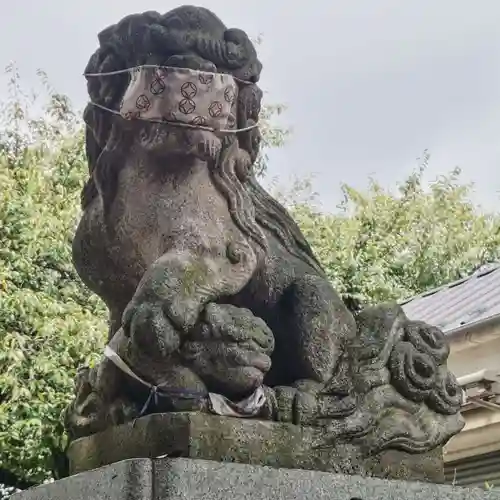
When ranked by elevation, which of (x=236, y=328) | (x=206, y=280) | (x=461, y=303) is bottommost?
(x=461, y=303)

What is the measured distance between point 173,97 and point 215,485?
3.69ft

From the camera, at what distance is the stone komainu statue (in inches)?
120

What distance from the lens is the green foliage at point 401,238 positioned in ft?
40.4

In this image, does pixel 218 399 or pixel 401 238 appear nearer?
pixel 218 399

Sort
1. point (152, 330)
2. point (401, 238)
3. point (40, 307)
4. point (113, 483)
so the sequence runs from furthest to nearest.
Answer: point (401, 238), point (40, 307), point (152, 330), point (113, 483)

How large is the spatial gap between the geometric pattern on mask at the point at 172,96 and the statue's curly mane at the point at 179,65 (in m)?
0.04

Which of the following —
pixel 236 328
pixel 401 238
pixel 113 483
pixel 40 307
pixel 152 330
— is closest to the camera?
pixel 113 483

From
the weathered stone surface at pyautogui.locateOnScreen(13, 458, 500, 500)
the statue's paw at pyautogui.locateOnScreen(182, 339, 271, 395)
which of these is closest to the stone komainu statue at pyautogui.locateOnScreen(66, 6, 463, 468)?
the statue's paw at pyautogui.locateOnScreen(182, 339, 271, 395)

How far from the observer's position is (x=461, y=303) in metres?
10.6

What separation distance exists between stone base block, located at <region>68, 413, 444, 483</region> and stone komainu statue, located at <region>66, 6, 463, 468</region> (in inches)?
1.7

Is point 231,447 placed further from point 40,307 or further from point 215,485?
point 40,307

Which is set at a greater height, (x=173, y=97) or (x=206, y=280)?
(x=173, y=97)

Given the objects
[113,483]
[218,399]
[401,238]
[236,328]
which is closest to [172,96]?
[236,328]

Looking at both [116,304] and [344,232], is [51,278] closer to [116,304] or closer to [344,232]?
[344,232]
